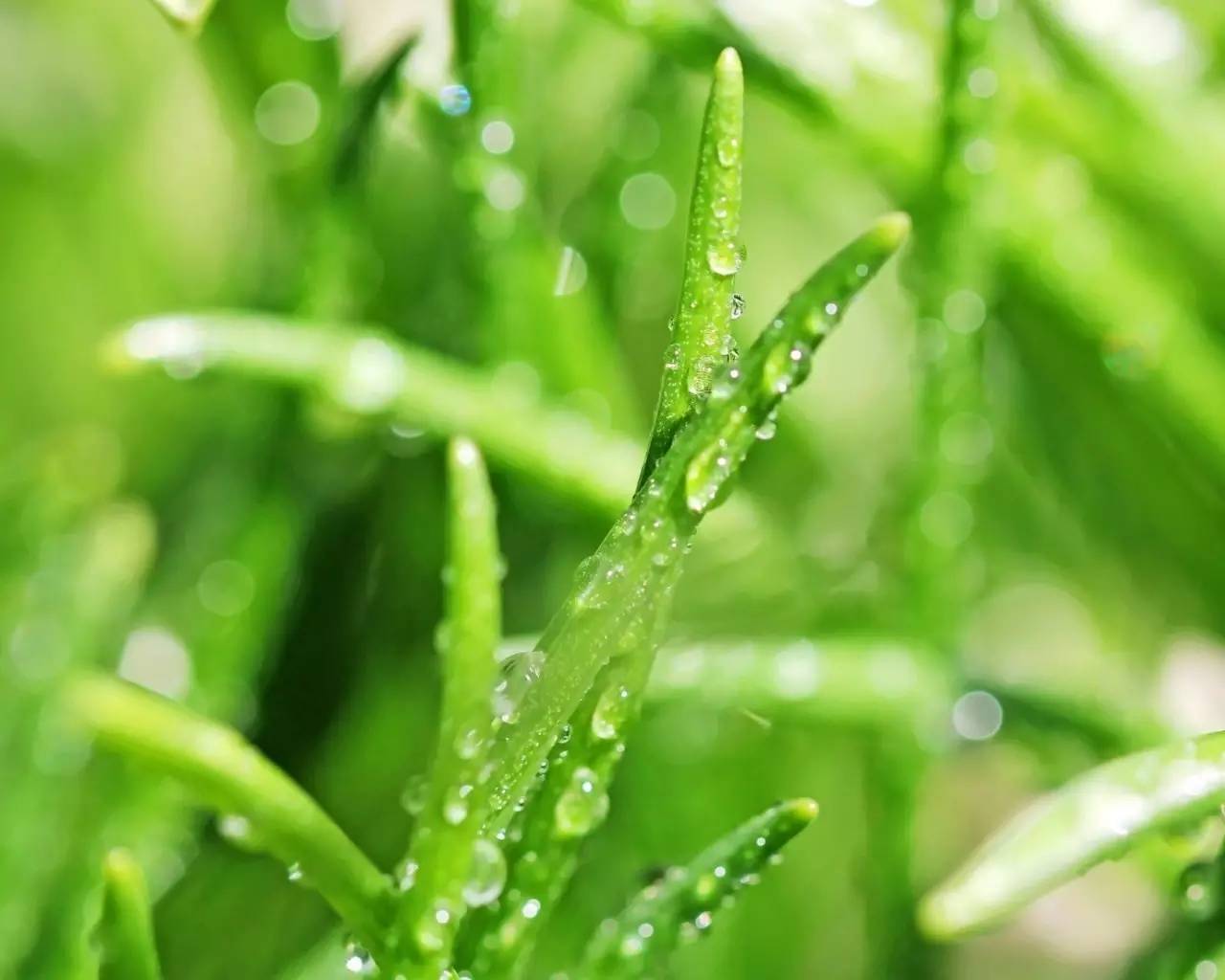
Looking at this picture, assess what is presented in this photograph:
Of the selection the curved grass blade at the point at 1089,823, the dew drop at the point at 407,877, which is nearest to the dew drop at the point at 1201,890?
the curved grass blade at the point at 1089,823

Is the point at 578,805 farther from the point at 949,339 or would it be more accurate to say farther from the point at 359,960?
the point at 949,339

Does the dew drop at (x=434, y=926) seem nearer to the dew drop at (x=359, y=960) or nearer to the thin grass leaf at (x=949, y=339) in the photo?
the dew drop at (x=359, y=960)

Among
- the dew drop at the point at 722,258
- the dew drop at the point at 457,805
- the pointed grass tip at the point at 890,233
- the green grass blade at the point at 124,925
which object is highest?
the pointed grass tip at the point at 890,233

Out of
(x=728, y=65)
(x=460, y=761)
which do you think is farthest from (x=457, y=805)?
(x=728, y=65)

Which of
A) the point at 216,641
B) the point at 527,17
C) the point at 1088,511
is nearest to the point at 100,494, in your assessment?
the point at 216,641

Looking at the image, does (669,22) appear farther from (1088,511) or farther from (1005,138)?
(1088,511)

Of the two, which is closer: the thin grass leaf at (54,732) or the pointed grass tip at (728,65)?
the pointed grass tip at (728,65)

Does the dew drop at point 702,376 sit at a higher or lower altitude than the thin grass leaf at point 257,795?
higher
